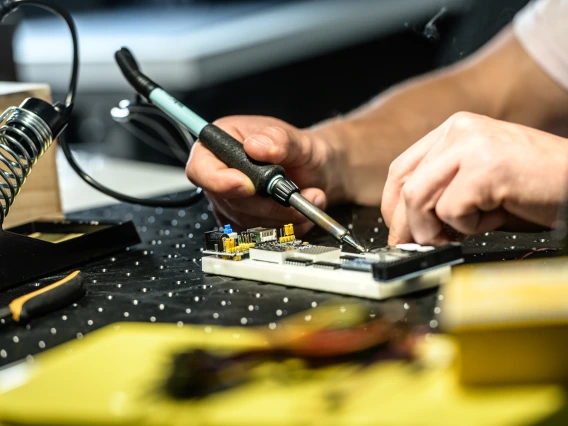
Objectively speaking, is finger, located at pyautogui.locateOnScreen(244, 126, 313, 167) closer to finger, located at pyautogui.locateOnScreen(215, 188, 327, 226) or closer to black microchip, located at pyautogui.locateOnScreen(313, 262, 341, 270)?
finger, located at pyautogui.locateOnScreen(215, 188, 327, 226)

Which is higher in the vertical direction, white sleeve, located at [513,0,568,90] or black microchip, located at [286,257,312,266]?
white sleeve, located at [513,0,568,90]

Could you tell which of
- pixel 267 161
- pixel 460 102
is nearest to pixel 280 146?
pixel 267 161

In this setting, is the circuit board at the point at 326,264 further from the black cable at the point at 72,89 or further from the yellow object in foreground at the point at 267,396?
the black cable at the point at 72,89

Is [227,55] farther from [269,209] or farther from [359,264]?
[359,264]

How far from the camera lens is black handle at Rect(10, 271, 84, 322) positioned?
2.11 ft

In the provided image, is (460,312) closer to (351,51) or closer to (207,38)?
(351,51)

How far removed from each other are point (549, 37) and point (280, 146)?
22.8 inches

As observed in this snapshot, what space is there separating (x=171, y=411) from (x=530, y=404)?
20cm

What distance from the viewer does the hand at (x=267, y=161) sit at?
878mm

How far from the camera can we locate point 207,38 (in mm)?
2873

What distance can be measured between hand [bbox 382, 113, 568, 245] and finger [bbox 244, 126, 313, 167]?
0.19m

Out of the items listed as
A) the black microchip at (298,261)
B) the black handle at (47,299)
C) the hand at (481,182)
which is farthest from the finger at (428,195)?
the black handle at (47,299)

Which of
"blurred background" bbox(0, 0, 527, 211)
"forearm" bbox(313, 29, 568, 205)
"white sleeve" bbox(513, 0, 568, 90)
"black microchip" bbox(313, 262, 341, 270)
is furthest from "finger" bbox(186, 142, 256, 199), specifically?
"blurred background" bbox(0, 0, 527, 211)

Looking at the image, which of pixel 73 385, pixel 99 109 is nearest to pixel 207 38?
pixel 99 109
